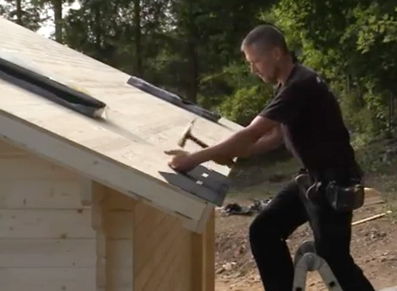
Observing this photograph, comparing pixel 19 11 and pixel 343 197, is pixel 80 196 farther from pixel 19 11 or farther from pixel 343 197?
pixel 19 11

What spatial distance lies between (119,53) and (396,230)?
18.7m

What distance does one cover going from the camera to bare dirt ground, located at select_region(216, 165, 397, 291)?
11116 mm

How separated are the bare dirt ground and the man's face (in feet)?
21.1

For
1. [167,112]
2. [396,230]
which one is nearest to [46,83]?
[167,112]

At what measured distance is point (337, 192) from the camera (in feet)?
14.9

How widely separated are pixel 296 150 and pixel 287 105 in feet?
1.30

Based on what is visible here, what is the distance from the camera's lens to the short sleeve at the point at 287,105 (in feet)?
14.2

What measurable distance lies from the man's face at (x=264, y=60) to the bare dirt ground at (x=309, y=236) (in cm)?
642

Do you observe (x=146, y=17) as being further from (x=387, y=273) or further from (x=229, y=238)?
(x=387, y=273)

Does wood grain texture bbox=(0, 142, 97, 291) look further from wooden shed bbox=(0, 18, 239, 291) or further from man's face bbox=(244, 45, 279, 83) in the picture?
man's face bbox=(244, 45, 279, 83)

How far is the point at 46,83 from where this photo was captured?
4867mm

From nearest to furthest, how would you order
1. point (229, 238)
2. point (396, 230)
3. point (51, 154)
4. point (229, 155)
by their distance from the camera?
point (51, 154)
point (229, 155)
point (396, 230)
point (229, 238)

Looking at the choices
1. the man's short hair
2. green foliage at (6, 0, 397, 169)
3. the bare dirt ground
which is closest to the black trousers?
the man's short hair

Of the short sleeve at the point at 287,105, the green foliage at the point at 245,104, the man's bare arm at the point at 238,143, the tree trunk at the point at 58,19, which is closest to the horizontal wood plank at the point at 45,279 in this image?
the man's bare arm at the point at 238,143
